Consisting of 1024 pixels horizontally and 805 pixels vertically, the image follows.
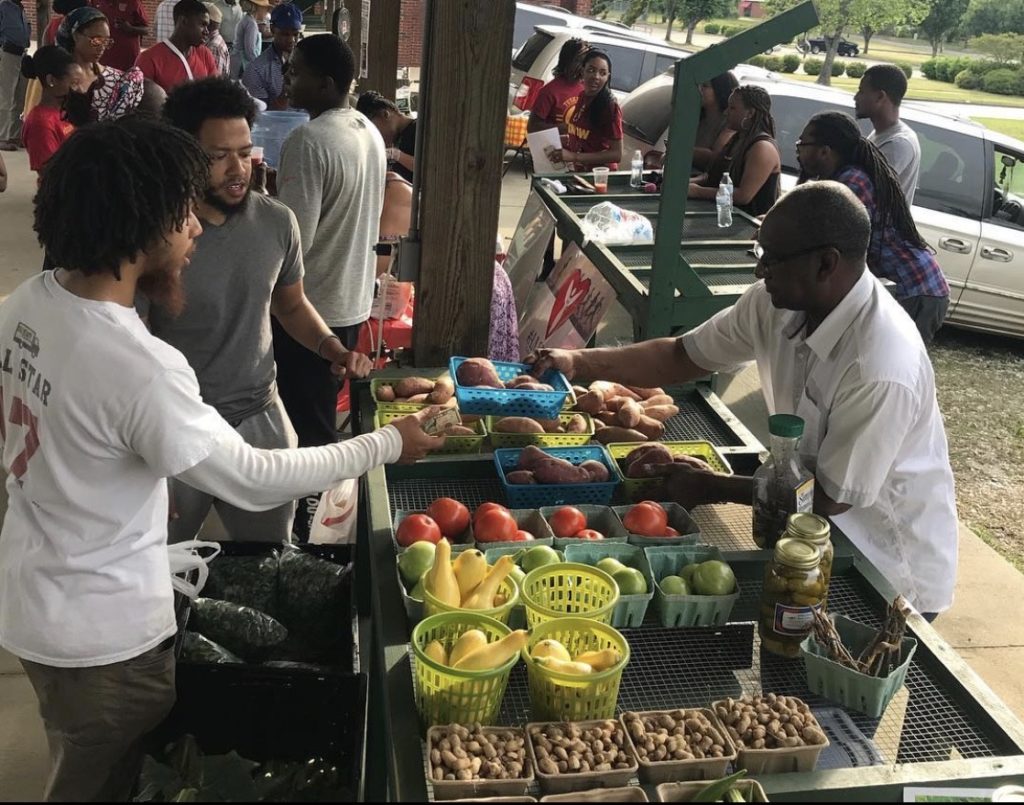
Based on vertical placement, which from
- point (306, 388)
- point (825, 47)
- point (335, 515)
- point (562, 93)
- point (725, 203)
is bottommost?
point (335, 515)

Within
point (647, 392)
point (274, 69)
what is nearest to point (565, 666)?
point (647, 392)

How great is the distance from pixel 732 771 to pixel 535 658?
1.53 feet

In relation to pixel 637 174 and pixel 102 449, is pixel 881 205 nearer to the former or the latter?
pixel 637 174

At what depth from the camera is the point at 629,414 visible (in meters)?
3.62

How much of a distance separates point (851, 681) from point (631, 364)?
1664 millimetres

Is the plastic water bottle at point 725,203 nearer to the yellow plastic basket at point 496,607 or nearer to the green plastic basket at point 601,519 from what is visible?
the green plastic basket at point 601,519

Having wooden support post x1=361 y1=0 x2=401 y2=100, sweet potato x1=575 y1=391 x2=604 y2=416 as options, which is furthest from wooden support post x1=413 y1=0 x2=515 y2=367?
wooden support post x1=361 y1=0 x2=401 y2=100

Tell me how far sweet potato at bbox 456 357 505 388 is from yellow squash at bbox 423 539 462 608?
3.57 ft

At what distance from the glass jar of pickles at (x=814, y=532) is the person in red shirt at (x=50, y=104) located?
20.4 ft

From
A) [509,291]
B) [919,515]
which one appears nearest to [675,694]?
[919,515]

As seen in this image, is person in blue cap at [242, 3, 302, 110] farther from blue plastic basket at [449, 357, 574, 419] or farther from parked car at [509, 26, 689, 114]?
blue plastic basket at [449, 357, 574, 419]

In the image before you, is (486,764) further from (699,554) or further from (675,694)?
(699,554)

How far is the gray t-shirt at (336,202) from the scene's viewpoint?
446cm

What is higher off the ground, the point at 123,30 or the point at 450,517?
the point at 123,30
